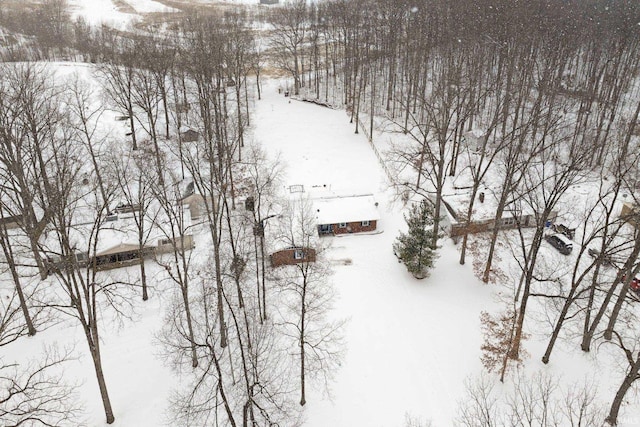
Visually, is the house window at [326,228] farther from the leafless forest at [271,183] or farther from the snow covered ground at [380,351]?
the leafless forest at [271,183]

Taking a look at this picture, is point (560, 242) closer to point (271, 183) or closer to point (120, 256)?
point (271, 183)

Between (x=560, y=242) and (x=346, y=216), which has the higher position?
(x=346, y=216)

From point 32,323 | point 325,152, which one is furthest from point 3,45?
point 32,323

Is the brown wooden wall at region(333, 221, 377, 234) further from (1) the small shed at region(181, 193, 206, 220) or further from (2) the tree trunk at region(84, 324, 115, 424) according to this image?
(2) the tree trunk at region(84, 324, 115, 424)

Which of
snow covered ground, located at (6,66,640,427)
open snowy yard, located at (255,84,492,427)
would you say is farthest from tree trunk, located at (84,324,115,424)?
open snowy yard, located at (255,84,492,427)

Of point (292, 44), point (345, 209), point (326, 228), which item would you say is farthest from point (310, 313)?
point (292, 44)

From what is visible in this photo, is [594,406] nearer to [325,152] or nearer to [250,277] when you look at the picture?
[250,277]
